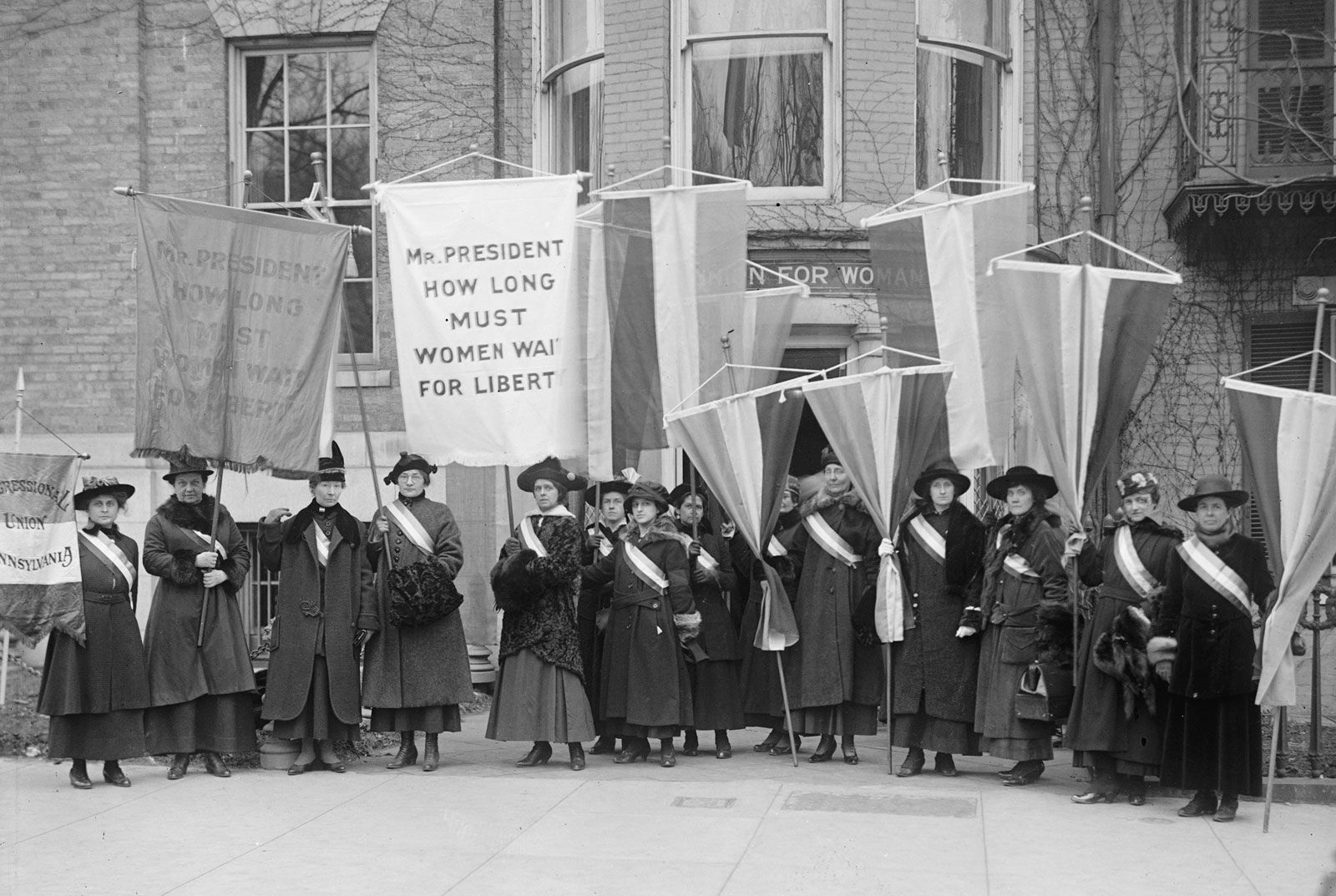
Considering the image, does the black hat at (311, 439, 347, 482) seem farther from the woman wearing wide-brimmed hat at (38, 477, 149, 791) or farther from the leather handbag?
the leather handbag

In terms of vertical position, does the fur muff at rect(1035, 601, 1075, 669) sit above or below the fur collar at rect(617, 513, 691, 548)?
below

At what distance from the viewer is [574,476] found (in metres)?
9.98

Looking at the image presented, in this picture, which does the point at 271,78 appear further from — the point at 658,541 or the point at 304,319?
the point at 658,541

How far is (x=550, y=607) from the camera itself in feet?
30.8

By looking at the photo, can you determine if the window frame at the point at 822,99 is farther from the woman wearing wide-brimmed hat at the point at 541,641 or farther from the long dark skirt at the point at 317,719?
the long dark skirt at the point at 317,719

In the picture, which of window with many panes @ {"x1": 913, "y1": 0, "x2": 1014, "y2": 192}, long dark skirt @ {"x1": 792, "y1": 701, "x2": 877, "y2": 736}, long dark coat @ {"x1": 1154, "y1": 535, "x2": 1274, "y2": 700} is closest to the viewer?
long dark coat @ {"x1": 1154, "y1": 535, "x2": 1274, "y2": 700}

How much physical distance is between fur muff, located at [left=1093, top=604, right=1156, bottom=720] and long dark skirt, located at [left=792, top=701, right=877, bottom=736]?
1.73 m

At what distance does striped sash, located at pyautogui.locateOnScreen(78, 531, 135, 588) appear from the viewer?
9.19 m

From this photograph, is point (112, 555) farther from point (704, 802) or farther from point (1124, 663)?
point (1124, 663)

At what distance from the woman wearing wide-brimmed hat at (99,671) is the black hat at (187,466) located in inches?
16.6

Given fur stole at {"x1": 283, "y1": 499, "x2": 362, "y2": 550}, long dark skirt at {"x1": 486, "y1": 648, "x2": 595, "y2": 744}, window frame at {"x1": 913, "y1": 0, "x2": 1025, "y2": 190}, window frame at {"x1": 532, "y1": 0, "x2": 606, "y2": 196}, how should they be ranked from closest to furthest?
1. long dark skirt at {"x1": 486, "y1": 648, "x2": 595, "y2": 744}
2. fur stole at {"x1": 283, "y1": 499, "x2": 362, "y2": 550}
3. window frame at {"x1": 913, "y1": 0, "x2": 1025, "y2": 190}
4. window frame at {"x1": 532, "y1": 0, "x2": 606, "y2": 196}

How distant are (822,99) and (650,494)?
4363 mm

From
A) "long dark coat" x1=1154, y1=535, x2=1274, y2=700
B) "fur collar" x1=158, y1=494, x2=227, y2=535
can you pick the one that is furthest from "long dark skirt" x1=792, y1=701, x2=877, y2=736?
"fur collar" x1=158, y1=494, x2=227, y2=535

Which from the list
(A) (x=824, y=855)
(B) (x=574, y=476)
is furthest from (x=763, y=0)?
(A) (x=824, y=855)
